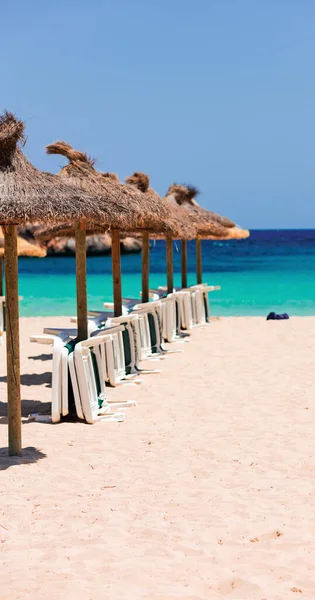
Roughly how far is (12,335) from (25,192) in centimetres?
92

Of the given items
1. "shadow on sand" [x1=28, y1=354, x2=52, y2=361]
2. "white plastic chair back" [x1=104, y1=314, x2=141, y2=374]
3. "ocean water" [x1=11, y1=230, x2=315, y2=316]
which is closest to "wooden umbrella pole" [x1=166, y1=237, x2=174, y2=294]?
"ocean water" [x1=11, y1=230, x2=315, y2=316]

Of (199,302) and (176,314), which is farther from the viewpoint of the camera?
(199,302)

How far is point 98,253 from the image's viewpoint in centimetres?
5469

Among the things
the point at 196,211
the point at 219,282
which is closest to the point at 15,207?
the point at 196,211

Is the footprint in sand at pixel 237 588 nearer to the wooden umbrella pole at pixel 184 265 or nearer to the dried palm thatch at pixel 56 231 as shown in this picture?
the dried palm thatch at pixel 56 231

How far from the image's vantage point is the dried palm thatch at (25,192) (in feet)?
15.5

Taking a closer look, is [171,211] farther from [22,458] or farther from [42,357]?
[22,458]

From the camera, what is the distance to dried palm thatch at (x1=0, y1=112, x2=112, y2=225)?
471cm

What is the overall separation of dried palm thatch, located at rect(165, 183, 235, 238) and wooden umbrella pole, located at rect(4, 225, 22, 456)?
28.8 ft

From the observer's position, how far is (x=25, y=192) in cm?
488

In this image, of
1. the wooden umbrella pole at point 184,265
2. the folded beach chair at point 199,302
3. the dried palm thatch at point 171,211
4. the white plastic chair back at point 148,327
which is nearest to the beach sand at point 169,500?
the white plastic chair back at point 148,327

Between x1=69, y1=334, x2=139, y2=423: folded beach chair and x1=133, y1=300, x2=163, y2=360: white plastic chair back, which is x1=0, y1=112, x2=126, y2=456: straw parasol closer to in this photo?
Result: x1=69, y1=334, x2=139, y2=423: folded beach chair

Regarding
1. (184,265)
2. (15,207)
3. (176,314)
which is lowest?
(176,314)

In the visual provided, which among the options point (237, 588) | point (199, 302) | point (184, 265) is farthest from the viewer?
point (184, 265)
